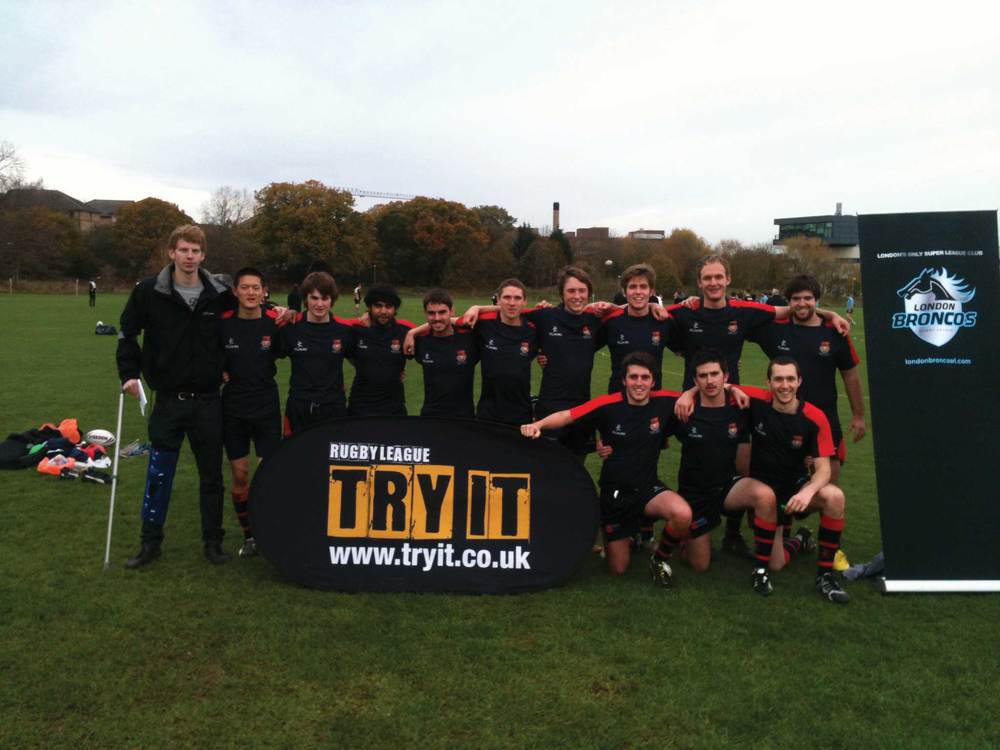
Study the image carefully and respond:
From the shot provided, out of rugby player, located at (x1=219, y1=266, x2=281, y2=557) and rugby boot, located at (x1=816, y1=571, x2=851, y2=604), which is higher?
rugby player, located at (x1=219, y1=266, x2=281, y2=557)

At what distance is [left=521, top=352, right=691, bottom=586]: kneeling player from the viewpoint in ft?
16.4

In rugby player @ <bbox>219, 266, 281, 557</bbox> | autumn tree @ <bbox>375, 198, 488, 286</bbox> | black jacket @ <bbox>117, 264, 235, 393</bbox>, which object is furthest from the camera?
autumn tree @ <bbox>375, 198, 488, 286</bbox>

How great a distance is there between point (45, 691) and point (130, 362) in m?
2.21

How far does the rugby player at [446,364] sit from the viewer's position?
5.48 metres

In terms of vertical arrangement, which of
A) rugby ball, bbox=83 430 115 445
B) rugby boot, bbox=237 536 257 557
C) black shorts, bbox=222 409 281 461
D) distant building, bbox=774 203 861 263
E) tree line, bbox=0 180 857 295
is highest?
distant building, bbox=774 203 861 263

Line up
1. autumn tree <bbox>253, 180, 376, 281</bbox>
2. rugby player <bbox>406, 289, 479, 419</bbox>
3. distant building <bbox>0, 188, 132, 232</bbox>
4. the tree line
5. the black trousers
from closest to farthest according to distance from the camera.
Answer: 1. the black trousers
2. rugby player <bbox>406, 289, 479, 419</bbox>
3. the tree line
4. autumn tree <bbox>253, 180, 376, 281</bbox>
5. distant building <bbox>0, 188, 132, 232</bbox>

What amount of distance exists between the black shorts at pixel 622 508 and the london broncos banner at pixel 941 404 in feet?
4.84

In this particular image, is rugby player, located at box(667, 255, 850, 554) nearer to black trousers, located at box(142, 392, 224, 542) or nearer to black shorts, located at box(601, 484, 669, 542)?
black shorts, located at box(601, 484, 669, 542)

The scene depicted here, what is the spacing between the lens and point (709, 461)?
5066mm

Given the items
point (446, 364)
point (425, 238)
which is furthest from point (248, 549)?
point (425, 238)

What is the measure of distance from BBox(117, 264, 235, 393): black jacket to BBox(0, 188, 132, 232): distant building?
71010 mm

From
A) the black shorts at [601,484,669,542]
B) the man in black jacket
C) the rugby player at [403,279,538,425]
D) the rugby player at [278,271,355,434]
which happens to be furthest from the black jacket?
the black shorts at [601,484,669,542]

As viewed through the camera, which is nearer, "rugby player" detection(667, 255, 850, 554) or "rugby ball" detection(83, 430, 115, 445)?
"rugby player" detection(667, 255, 850, 554)

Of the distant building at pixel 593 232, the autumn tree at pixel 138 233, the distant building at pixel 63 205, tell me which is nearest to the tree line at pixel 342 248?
the autumn tree at pixel 138 233
